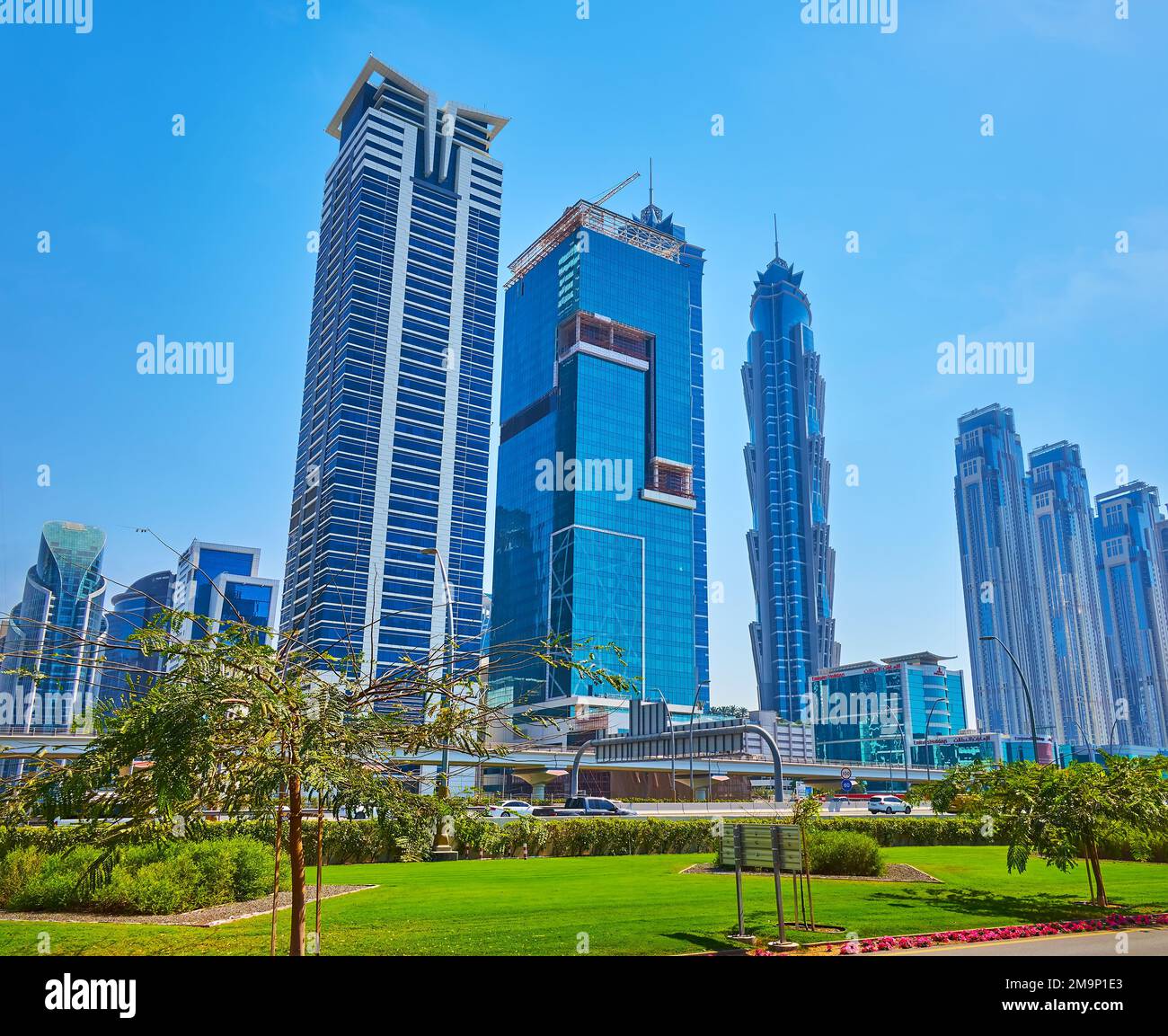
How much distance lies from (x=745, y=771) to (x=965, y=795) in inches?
3737

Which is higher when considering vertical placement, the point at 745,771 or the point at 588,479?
the point at 588,479

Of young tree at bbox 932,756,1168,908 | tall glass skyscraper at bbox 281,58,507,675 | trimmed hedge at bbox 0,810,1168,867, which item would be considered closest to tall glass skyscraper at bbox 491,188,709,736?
tall glass skyscraper at bbox 281,58,507,675

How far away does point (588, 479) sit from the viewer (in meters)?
176

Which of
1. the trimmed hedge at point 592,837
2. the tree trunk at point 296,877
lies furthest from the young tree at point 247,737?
the trimmed hedge at point 592,837

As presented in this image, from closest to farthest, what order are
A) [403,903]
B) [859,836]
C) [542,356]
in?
[403,903], [859,836], [542,356]

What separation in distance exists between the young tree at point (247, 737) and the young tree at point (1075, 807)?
13233 millimetres

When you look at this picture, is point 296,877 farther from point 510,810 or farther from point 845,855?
point 510,810

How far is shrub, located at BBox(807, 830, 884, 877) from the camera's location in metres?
25.7

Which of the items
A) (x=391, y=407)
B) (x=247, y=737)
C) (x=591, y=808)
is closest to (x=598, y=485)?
(x=391, y=407)

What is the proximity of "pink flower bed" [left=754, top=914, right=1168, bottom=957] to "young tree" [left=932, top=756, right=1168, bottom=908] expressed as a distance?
175 cm

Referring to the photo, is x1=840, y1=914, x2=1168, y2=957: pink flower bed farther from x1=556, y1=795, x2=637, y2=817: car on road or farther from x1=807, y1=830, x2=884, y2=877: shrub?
x1=556, y1=795, x2=637, y2=817: car on road

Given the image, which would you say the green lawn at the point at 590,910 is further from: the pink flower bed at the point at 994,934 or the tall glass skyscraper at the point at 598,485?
the tall glass skyscraper at the point at 598,485
